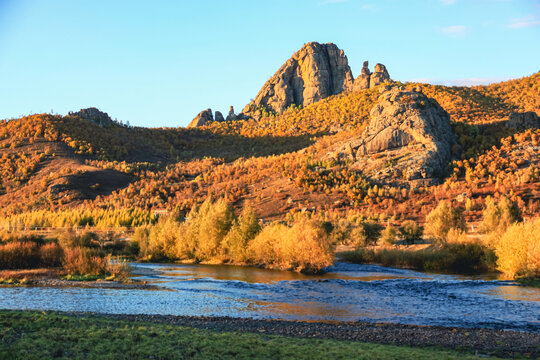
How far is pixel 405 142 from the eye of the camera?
8294cm

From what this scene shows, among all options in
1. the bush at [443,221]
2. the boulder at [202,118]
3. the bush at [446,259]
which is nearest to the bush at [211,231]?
the bush at [446,259]

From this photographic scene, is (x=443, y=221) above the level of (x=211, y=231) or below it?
above

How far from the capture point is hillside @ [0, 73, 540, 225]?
69.9 meters

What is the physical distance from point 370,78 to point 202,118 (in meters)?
59.1

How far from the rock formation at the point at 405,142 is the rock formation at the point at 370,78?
54643mm

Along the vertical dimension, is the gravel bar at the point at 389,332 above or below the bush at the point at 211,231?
below

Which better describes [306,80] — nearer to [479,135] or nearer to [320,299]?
[479,135]

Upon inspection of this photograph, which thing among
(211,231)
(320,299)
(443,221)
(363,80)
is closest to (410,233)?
(443,221)

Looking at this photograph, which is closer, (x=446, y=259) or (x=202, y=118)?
(x=446, y=259)

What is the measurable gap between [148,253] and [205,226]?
7.51 metres

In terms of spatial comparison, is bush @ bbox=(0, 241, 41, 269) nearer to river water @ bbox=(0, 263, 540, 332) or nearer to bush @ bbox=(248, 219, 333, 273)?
river water @ bbox=(0, 263, 540, 332)

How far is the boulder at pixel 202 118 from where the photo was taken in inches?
6423

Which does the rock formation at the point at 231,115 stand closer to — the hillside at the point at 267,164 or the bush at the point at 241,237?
the hillside at the point at 267,164

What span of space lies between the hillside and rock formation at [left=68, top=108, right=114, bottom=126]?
182 inches
